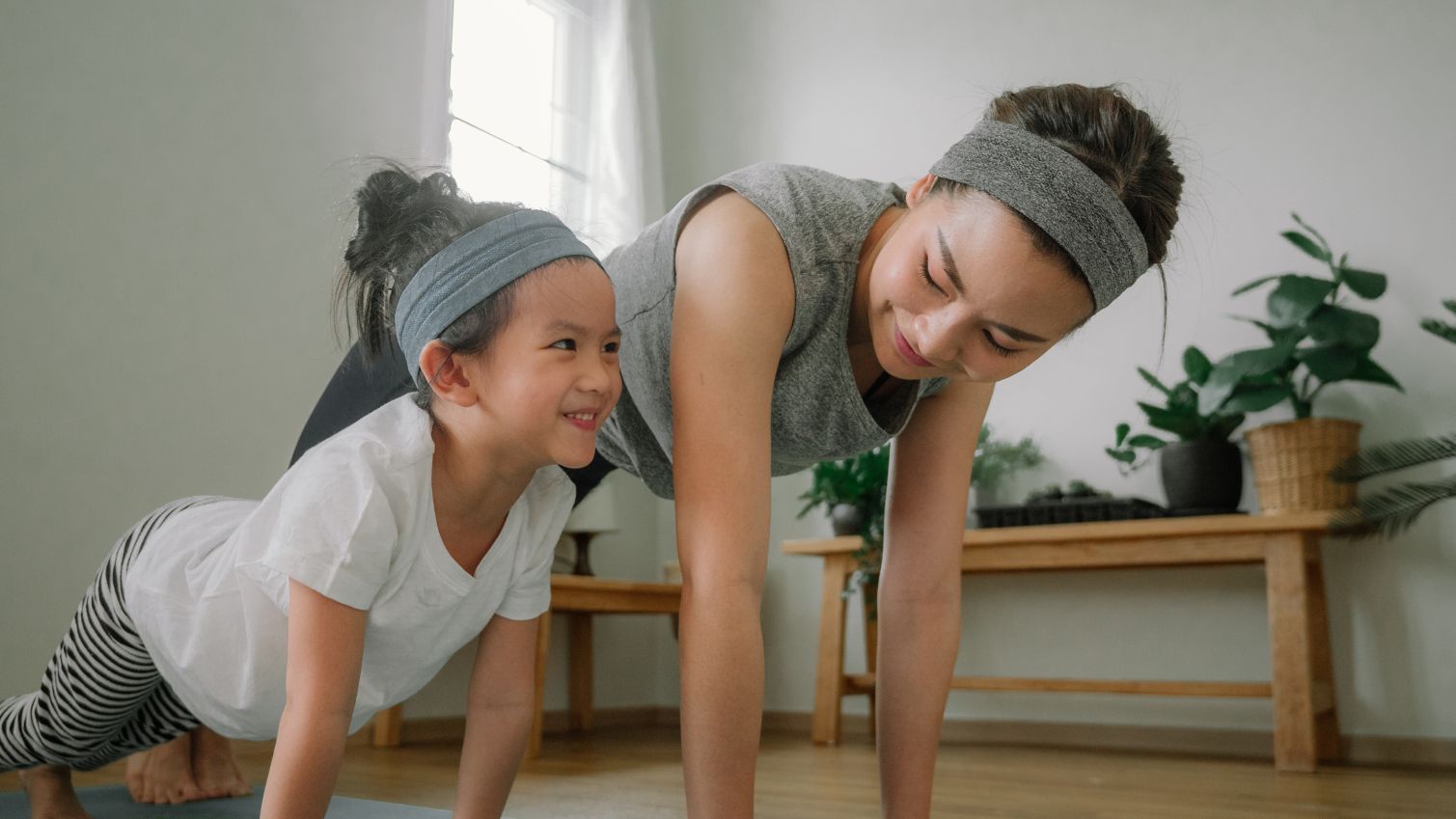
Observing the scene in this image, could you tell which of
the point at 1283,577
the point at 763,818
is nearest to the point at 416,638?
the point at 763,818

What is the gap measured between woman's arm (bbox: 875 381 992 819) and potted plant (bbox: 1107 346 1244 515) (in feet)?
5.58

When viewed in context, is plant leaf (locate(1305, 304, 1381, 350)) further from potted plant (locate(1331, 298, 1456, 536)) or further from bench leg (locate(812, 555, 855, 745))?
bench leg (locate(812, 555, 855, 745))

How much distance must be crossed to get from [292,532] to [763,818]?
1034 millimetres

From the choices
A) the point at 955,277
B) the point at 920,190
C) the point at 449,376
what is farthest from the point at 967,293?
the point at 449,376

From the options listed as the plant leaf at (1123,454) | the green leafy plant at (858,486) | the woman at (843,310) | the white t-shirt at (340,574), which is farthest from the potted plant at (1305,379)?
the white t-shirt at (340,574)

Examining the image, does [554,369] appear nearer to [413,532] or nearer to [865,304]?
[413,532]

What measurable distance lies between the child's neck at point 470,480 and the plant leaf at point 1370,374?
2.29 meters

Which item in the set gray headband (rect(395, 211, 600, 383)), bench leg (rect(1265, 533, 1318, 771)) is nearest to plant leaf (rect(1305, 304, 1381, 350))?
bench leg (rect(1265, 533, 1318, 771))

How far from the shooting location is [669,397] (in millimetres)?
1161

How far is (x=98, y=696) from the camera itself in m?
1.32

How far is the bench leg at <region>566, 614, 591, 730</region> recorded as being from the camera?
3.60 m

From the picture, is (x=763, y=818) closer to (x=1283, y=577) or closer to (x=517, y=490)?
(x=517, y=490)

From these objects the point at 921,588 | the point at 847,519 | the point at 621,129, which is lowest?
the point at 921,588

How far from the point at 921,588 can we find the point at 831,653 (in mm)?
2060
